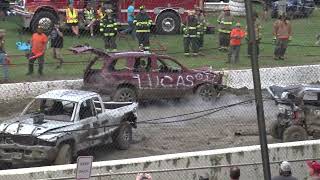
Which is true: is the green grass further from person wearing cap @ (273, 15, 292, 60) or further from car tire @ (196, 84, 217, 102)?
car tire @ (196, 84, 217, 102)

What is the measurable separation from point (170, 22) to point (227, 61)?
512 centimetres

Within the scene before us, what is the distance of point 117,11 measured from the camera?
24938 mm

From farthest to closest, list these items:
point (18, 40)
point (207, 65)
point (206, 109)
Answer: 1. point (18, 40)
2. point (207, 65)
3. point (206, 109)

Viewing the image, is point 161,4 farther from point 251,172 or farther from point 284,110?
point 251,172

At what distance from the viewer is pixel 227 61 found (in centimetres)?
2070

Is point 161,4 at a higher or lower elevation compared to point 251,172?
higher

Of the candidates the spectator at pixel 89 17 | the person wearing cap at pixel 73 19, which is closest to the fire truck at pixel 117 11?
the spectator at pixel 89 17

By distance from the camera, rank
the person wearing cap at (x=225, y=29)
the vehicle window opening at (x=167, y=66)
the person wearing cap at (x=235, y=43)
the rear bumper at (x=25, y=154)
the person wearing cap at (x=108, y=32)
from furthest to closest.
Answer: the person wearing cap at (x=225, y=29) → the person wearing cap at (x=108, y=32) → the person wearing cap at (x=235, y=43) → the vehicle window opening at (x=167, y=66) → the rear bumper at (x=25, y=154)

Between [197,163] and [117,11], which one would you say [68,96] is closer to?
[197,163]

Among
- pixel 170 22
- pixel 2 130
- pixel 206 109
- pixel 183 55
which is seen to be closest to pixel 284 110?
pixel 206 109

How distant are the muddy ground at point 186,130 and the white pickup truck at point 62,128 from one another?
1.21 feet

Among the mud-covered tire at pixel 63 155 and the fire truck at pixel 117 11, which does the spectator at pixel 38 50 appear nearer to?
the fire truck at pixel 117 11

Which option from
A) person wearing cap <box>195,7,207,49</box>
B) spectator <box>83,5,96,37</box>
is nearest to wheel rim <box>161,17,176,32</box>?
person wearing cap <box>195,7,207,49</box>

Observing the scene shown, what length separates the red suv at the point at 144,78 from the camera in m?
16.8
